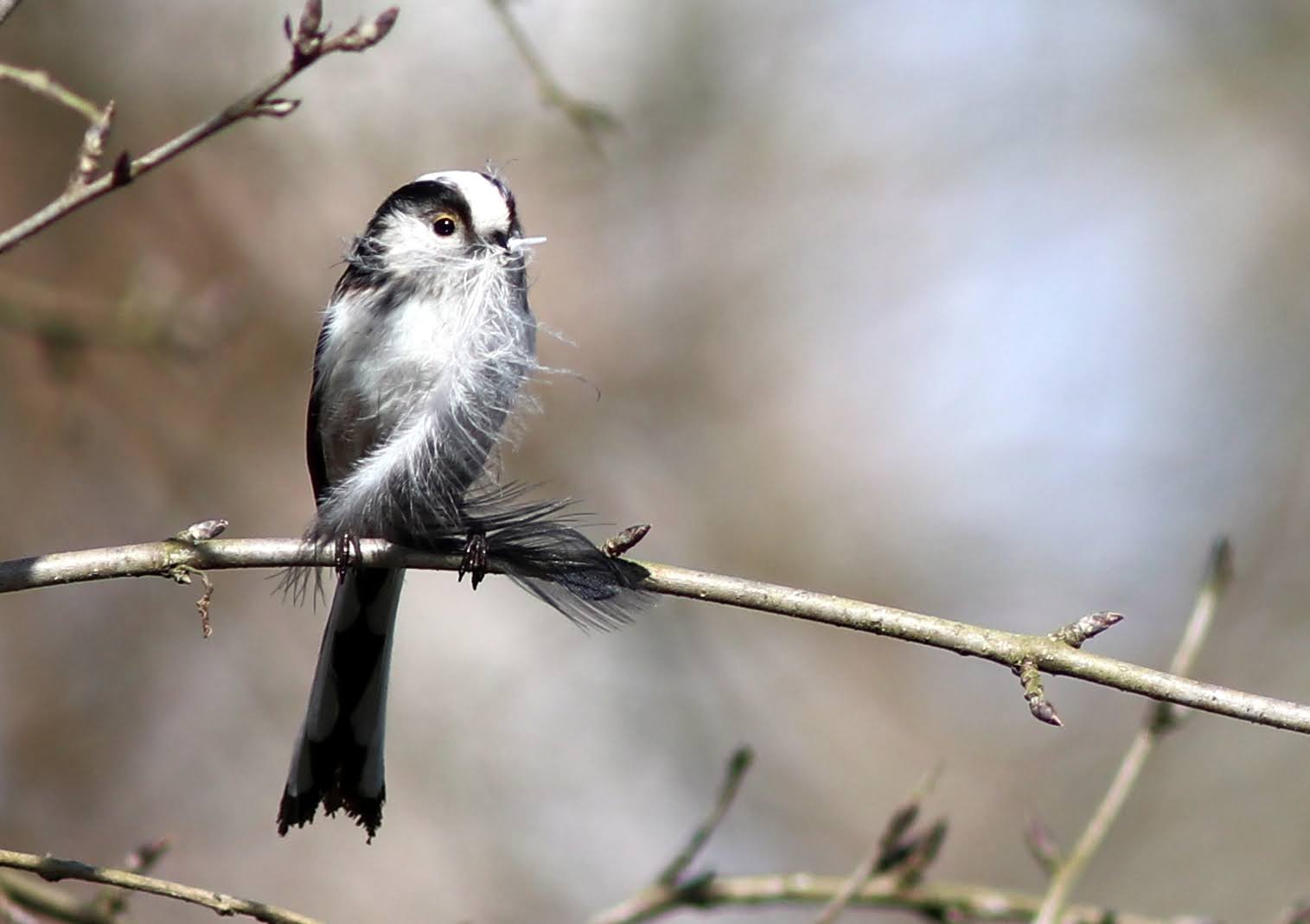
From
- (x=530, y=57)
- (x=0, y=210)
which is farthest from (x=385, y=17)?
(x=0, y=210)

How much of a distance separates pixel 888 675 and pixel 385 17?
6649 mm

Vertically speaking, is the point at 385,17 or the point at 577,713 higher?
the point at 577,713

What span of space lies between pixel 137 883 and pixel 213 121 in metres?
1.16

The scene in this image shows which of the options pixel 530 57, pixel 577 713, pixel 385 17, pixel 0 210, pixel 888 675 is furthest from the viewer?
pixel 888 675

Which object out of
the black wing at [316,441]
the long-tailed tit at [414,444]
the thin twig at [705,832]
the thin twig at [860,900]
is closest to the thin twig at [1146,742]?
the thin twig at [860,900]

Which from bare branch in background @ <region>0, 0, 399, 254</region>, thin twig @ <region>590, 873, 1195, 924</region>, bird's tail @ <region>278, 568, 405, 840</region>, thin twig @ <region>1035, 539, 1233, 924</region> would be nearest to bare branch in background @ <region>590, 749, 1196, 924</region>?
thin twig @ <region>590, 873, 1195, 924</region>

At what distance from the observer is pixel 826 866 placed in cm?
703

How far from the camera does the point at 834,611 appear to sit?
7.35 feet

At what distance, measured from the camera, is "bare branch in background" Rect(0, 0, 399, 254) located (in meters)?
1.77

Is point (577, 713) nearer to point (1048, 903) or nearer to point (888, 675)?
point (888, 675)

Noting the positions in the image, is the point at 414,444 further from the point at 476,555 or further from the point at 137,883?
the point at 137,883

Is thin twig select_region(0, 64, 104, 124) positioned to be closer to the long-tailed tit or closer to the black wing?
the long-tailed tit

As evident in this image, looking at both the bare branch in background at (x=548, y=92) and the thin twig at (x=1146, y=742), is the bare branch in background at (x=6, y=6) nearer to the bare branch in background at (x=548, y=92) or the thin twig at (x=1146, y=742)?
the bare branch in background at (x=548, y=92)

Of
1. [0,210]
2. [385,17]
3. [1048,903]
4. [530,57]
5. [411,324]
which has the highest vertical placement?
[0,210]
